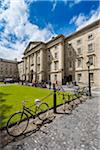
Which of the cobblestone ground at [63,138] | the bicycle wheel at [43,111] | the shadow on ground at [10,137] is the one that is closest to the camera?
the cobblestone ground at [63,138]

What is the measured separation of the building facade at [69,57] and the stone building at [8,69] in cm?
3032

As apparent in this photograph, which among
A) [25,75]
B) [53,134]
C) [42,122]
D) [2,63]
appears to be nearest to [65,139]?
[53,134]

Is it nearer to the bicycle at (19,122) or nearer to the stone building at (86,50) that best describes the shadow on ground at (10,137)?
the bicycle at (19,122)

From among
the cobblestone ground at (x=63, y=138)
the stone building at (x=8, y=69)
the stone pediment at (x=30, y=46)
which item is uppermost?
the stone pediment at (x=30, y=46)

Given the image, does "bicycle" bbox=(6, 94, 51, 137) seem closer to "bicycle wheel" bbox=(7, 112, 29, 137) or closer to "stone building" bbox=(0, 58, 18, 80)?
"bicycle wheel" bbox=(7, 112, 29, 137)

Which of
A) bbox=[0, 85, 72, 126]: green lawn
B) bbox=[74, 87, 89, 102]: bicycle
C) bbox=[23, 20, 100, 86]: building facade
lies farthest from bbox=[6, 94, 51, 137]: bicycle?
bbox=[23, 20, 100, 86]: building facade

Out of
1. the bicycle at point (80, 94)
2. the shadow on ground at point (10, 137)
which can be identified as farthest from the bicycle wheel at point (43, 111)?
the bicycle at point (80, 94)

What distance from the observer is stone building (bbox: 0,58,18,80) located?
74250 millimetres

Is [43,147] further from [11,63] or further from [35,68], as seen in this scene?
[11,63]

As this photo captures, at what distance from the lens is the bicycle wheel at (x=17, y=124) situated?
4.52m

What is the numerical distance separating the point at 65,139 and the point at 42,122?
1695 millimetres

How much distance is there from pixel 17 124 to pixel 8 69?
249 feet

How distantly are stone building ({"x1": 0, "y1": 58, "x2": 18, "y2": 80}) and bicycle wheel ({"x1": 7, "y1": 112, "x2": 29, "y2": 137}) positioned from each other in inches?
2865

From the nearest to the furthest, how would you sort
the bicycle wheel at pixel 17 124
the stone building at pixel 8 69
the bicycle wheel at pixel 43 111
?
1. the bicycle wheel at pixel 17 124
2. the bicycle wheel at pixel 43 111
3. the stone building at pixel 8 69
